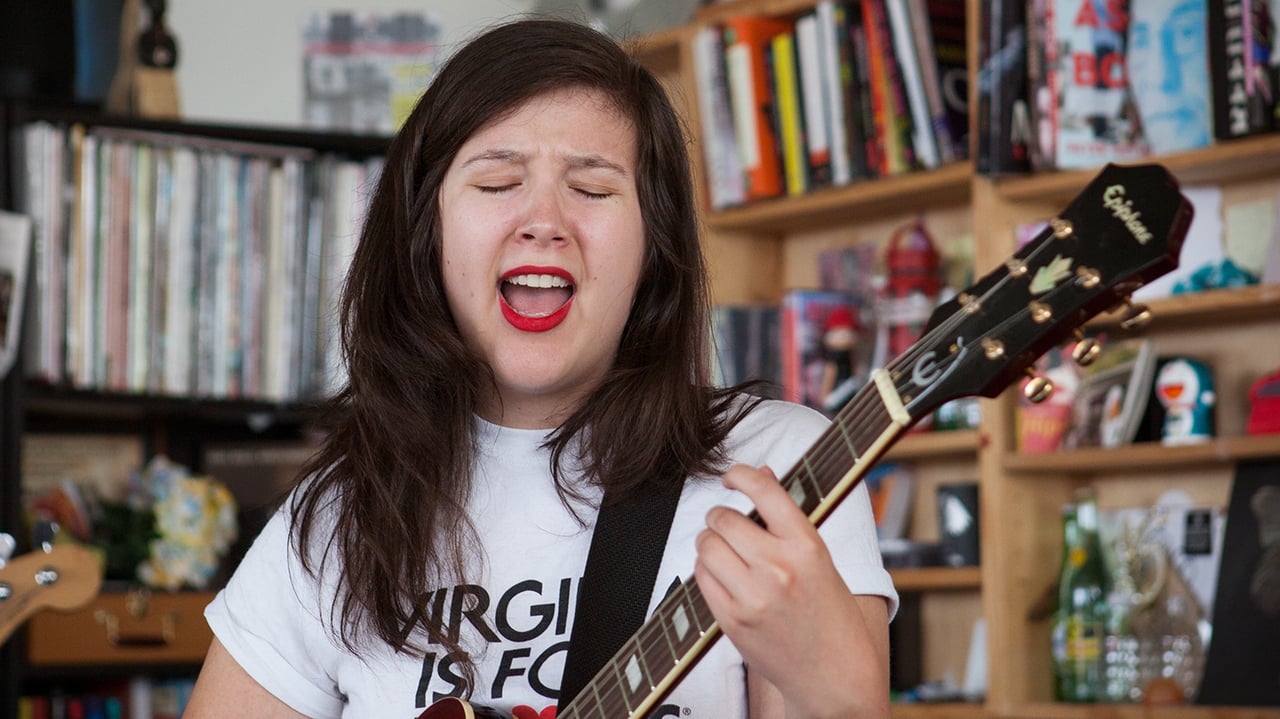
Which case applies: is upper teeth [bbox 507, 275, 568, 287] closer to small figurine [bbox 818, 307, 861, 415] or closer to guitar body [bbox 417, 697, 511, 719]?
guitar body [bbox 417, 697, 511, 719]

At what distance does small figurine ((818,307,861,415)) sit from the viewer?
2.65 metres

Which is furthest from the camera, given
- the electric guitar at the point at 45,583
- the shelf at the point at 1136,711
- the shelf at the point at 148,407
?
the shelf at the point at 148,407

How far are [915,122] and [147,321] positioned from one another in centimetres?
127

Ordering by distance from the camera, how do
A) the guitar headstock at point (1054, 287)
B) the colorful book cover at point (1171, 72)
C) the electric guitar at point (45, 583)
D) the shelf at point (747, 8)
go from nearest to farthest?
the guitar headstock at point (1054, 287) < the electric guitar at point (45, 583) < the colorful book cover at point (1171, 72) < the shelf at point (747, 8)

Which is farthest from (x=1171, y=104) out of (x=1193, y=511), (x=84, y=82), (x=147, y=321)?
(x=84, y=82)

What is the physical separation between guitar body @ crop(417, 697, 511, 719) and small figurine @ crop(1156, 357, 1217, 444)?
1451mm

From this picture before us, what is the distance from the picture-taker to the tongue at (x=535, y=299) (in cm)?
129

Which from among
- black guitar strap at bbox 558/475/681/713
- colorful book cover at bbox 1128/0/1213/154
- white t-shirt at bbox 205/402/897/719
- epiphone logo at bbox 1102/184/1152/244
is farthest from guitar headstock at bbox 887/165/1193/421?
colorful book cover at bbox 1128/0/1213/154

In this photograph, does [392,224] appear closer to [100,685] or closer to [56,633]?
[56,633]

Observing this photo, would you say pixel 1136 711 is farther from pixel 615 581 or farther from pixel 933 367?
pixel 933 367

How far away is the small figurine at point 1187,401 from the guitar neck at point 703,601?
142 cm

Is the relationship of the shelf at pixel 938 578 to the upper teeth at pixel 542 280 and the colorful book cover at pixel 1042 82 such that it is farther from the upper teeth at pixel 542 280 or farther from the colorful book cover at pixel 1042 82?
the upper teeth at pixel 542 280

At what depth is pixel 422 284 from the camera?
4.45 feet

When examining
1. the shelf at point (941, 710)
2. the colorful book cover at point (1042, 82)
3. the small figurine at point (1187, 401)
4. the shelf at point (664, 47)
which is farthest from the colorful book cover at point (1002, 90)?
the shelf at point (941, 710)
